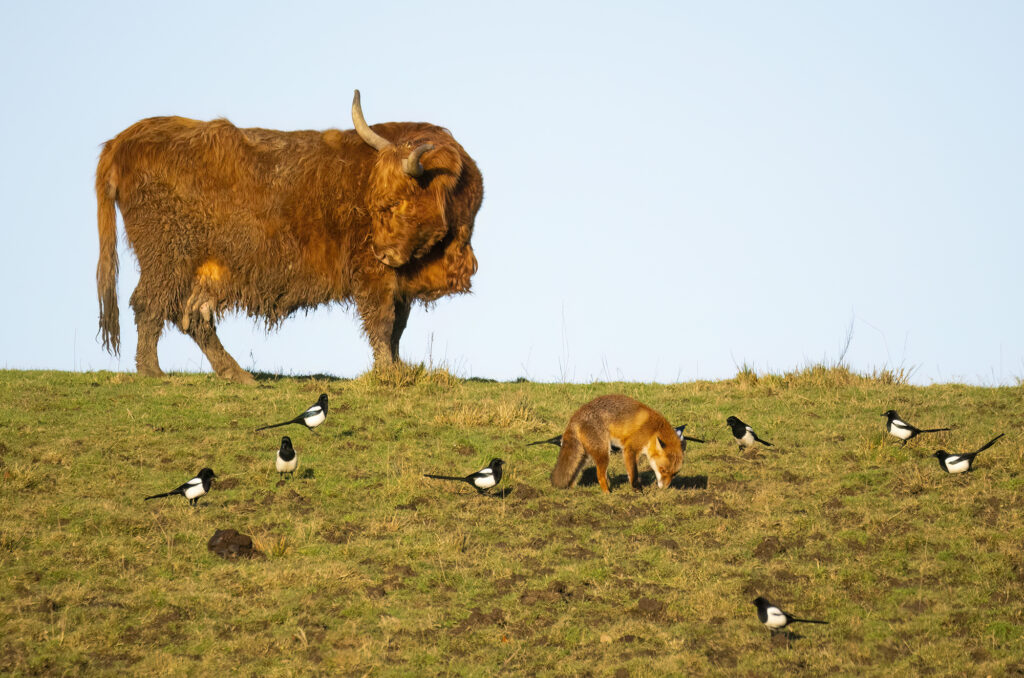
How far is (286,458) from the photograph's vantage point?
31.7 feet

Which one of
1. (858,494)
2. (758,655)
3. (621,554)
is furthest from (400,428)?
(758,655)

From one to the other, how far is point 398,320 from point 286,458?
516cm

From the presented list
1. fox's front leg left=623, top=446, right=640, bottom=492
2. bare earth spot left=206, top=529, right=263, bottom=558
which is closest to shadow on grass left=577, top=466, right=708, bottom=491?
fox's front leg left=623, top=446, right=640, bottom=492

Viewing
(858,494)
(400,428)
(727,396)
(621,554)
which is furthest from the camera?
(727,396)

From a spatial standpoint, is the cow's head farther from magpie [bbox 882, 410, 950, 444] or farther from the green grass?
magpie [bbox 882, 410, 950, 444]

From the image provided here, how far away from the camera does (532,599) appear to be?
24.6 feet

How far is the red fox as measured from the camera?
9352mm

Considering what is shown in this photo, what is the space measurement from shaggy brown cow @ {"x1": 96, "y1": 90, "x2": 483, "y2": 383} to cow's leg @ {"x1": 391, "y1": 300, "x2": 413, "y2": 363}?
31 centimetres

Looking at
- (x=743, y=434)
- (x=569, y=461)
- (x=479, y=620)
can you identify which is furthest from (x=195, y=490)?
A: (x=743, y=434)

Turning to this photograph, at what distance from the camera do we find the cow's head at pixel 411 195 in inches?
537

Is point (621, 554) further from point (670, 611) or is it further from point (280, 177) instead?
point (280, 177)

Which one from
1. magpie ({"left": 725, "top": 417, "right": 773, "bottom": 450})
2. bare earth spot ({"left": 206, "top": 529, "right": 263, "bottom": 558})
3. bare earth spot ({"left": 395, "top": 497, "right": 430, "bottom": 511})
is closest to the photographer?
bare earth spot ({"left": 206, "top": 529, "right": 263, "bottom": 558})

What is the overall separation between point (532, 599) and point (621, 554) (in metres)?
0.97

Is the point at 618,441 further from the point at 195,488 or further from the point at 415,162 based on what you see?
the point at 415,162
